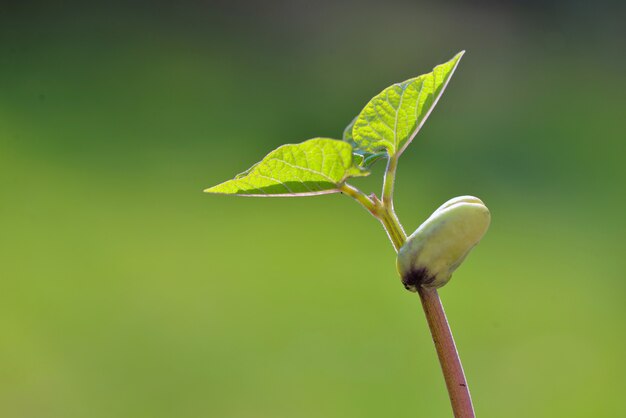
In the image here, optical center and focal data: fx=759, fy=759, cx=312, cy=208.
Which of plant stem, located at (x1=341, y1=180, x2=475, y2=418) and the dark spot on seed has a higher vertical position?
the dark spot on seed

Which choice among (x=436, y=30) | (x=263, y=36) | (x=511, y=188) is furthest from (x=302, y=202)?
(x=436, y=30)

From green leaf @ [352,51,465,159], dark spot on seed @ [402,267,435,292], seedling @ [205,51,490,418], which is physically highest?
green leaf @ [352,51,465,159]

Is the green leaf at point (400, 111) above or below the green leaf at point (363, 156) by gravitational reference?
above

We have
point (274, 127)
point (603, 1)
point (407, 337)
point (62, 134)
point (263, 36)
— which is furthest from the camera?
point (603, 1)

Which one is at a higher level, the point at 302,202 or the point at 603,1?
the point at 603,1

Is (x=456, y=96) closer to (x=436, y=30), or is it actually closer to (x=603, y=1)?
(x=436, y=30)

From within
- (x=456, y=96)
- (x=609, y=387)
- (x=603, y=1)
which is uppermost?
(x=603, y=1)
